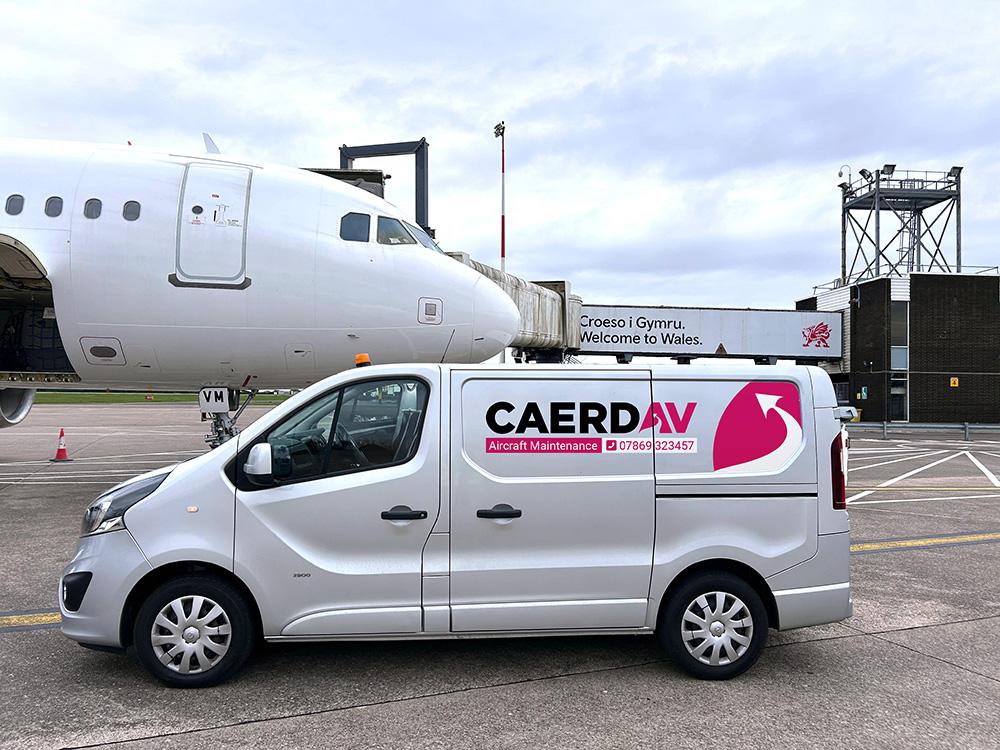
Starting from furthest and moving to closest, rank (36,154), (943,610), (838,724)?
(36,154)
(943,610)
(838,724)

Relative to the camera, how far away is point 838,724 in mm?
3678

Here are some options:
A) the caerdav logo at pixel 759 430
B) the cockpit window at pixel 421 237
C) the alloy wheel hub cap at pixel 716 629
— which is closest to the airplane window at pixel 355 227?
the cockpit window at pixel 421 237

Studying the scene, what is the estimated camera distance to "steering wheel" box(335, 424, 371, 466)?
13.6ft

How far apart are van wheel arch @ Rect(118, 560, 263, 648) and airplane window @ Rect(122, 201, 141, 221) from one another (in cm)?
671

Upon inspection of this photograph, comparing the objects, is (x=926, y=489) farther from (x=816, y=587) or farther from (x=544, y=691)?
(x=544, y=691)

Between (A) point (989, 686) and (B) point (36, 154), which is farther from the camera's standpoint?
(B) point (36, 154)

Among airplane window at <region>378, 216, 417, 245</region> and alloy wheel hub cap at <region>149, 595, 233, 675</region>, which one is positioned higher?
airplane window at <region>378, 216, 417, 245</region>

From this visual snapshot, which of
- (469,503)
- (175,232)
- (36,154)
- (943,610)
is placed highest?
(36,154)

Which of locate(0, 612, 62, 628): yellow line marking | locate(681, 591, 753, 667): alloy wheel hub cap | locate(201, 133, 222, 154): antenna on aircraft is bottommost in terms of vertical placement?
locate(0, 612, 62, 628): yellow line marking


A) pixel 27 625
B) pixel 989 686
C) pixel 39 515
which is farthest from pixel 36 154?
pixel 989 686

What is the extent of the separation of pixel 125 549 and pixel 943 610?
5.83 metres

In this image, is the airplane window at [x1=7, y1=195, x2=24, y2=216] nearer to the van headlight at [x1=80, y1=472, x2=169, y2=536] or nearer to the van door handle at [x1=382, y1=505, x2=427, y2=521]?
the van headlight at [x1=80, y1=472, x2=169, y2=536]

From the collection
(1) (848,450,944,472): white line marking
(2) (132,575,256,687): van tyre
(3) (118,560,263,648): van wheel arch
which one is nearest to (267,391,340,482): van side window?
(3) (118,560,263,648): van wheel arch

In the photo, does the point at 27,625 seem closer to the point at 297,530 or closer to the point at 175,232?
the point at 297,530
